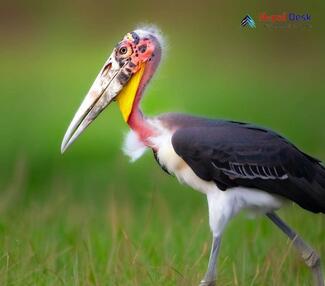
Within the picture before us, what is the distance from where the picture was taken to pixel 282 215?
9.70 metres

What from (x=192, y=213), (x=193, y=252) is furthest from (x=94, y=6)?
(x=193, y=252)

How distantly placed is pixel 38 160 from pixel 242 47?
6767mm

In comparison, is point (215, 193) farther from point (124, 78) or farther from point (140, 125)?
point (124, 78)

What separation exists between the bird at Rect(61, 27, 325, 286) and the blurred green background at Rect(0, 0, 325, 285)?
15 centimetres

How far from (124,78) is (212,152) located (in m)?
0.68

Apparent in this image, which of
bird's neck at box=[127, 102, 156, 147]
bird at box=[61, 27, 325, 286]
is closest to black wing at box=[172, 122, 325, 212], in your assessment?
bird at box=[61, 27, 325, 286]

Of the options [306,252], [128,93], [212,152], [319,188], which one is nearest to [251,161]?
[212,152]

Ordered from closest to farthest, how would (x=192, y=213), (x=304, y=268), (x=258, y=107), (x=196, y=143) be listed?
(x=196, y=143) < (x=304, y=268) < (x=192, y=213) < (x=258, y=107)

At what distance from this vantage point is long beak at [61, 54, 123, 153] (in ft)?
24.7

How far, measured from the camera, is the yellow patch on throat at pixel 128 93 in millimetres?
7512

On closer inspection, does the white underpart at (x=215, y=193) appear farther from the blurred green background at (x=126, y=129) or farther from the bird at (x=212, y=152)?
the blurred green background at (x=126, y=129)

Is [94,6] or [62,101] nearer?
[62,101]

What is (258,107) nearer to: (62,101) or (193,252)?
(62,101)

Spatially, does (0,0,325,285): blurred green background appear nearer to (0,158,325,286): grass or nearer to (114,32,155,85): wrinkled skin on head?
(0,158,325,286): grass
